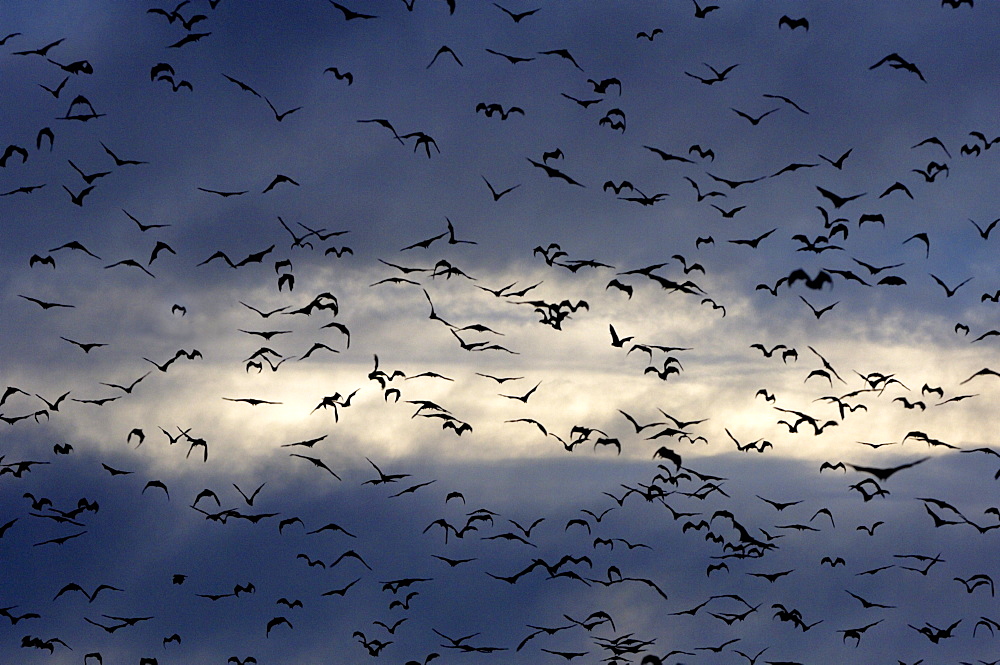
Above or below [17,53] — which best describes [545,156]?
above

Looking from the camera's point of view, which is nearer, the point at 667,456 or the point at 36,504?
the point at 667,456

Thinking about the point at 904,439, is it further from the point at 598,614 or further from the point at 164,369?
the point at 164,369

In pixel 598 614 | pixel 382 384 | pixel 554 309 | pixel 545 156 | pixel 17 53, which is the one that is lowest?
pixel 598 614

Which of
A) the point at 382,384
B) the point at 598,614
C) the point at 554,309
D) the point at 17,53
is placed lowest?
the point at 598,614

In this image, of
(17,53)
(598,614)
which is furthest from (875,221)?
(17,53)

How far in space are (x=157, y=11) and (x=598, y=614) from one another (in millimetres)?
68002

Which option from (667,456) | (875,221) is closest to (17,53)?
(667,456)

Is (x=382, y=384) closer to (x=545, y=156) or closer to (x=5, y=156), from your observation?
(x=545, y=156)

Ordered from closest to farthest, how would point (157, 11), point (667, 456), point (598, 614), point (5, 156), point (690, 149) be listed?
point (667, 456) < point (5, 156) < point (157, 11) < point (690, 149) < point (598, 614)

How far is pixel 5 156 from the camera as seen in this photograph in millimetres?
63562

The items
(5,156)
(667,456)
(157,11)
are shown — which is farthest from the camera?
(157,11)

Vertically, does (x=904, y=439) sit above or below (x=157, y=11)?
below

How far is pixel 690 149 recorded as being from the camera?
82000mm

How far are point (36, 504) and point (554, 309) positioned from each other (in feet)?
162
